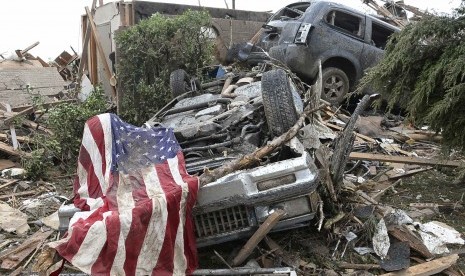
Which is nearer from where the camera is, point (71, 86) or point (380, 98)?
point (380, 98)

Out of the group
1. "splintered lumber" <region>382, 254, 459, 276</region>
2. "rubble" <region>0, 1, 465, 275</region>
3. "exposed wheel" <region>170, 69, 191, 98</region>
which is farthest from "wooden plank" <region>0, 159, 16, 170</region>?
"splintered lumber" <region>382, 254, 459, 276</region>

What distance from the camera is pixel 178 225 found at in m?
3.21

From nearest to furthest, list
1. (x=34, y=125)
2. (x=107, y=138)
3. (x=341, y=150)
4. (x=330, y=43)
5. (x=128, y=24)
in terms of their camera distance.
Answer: (x=107, y=138)
(x=341, y=150)
(x=330, y=43)
(x=34, y=125)
(x=128, y=24)

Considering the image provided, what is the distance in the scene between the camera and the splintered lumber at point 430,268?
11.5 ft

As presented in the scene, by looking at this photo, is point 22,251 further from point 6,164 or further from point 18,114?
point 18,114

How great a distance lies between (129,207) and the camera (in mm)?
3141

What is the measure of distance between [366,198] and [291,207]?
1496 mm

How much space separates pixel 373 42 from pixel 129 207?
706 centimetres

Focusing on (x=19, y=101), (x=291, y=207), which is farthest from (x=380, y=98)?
(x=19, y=101)

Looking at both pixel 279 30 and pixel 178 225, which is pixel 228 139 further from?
pixel 279 30

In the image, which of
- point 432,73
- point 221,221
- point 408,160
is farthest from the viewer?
point 408,160

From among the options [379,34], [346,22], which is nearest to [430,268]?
[346,22]

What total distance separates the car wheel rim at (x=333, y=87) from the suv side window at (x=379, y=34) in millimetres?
1120

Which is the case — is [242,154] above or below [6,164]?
above
